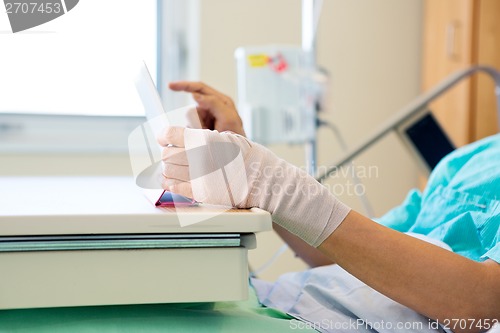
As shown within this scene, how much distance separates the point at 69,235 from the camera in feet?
2.16

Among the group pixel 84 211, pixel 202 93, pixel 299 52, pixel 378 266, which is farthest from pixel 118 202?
pixel 299 52

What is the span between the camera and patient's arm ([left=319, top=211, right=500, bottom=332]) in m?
0.81

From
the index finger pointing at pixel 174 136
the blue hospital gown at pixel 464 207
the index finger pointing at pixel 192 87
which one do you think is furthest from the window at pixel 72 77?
the index finger pointing at pixel 174 136

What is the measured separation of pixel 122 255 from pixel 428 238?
0.56m

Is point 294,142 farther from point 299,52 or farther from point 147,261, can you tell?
point 147,261

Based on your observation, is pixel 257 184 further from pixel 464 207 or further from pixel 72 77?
pixel 72 77

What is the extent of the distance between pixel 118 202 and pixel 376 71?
2.53m

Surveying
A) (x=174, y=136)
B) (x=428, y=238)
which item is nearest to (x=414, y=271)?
(x=428, y=238)

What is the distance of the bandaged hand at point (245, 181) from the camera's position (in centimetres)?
75

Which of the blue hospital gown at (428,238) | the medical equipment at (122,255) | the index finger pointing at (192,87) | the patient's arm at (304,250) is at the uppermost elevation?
the index finger pointing at (192,87)

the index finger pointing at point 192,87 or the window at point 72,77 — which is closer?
the index finger pointing at point 192,87

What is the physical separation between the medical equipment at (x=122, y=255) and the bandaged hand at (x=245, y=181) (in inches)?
2.3

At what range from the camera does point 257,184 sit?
0.77 meters

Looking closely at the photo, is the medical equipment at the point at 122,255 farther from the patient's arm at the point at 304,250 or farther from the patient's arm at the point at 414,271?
the patient's arm at the point at 304,250
